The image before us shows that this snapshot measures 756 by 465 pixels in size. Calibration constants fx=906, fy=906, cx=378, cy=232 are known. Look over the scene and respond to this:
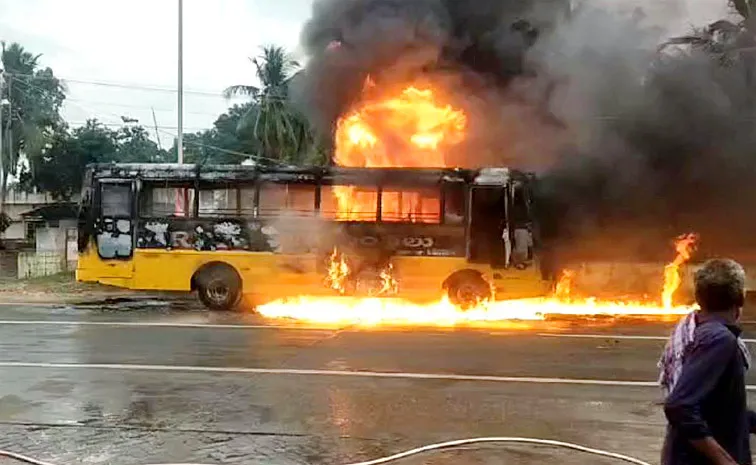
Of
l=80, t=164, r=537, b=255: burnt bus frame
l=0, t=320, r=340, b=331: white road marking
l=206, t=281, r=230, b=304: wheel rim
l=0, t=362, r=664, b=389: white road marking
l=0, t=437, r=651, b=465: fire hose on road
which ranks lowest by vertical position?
l=0, t=437, r=651, b=465: fire hose on road

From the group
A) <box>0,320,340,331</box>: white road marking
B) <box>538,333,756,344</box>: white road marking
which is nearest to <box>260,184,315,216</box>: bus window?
<box>0,320,340,331</box>: white road marking

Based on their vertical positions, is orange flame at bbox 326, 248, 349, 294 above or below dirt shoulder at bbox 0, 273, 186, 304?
above

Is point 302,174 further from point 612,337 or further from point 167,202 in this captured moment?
point 612,337

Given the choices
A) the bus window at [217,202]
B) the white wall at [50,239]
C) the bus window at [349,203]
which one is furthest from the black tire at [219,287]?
the white wall at [50,239]

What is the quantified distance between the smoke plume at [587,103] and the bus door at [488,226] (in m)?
4.30

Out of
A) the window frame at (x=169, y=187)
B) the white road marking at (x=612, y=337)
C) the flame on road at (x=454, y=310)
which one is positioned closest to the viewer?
the white road marking at (x=612, y=337)

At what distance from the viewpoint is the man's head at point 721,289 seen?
314cm

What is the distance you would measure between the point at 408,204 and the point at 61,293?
9110 mm

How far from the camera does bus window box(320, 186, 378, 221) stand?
16906mm

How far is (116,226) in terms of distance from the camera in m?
17.3

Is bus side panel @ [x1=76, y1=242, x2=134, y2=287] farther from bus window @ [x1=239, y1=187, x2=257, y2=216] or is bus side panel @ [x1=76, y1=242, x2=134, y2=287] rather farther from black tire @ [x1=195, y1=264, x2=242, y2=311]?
bus window @ [x1=239, y1=187, x2=257, y2=216]

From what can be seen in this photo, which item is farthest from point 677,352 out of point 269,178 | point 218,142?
point 218,142

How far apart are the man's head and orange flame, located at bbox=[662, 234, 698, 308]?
1588 cm

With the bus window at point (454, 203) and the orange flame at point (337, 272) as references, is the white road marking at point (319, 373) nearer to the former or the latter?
the orange flame at point (337, 272)
